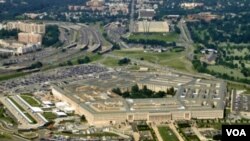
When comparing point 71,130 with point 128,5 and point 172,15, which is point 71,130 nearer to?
point 172,15

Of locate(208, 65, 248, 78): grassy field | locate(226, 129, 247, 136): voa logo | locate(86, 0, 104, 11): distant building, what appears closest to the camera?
locate(226, 129, 247, 136): voa logo

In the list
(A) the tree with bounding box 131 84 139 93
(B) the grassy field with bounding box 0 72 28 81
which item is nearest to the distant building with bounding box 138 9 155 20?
(B) the grassy field with bounding box 0 72 28 81

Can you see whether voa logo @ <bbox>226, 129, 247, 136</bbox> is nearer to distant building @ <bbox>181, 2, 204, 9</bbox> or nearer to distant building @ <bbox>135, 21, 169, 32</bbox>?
distant building @ <bbox>135, 21, 169, 32</bbox>

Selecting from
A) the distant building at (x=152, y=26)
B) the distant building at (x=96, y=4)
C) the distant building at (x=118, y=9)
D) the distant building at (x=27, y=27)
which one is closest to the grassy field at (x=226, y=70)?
the distant building at (x=152, y=26)

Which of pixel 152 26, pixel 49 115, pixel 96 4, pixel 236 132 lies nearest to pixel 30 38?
pixel 152 26

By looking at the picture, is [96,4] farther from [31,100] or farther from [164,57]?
[31,100]

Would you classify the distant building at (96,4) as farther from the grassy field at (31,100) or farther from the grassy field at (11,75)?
the grassy field at (31,100)
